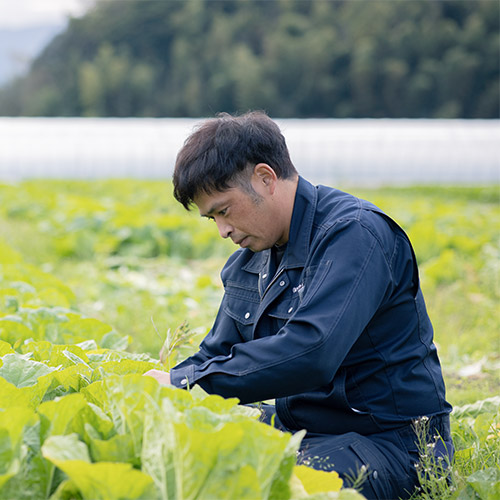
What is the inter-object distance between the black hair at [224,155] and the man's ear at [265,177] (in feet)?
0.07

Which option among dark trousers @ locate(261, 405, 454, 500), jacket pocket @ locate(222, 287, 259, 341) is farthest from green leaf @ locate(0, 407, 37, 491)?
jacket pocket @ locate(222, 287, 259, 341)

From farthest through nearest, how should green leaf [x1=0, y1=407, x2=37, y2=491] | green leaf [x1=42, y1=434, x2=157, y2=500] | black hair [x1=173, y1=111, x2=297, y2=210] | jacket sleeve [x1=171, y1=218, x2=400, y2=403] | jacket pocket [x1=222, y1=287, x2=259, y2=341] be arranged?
jacket pocket [x1=222, y1=287, x2=259, y2=341]
black hair [x1=173, y1=111, x2=297, y2=210]
jacket sleeve [x1=171, y1=218, x2=400, y2=403]
green leaf [x1=0, y1=407, x2=37, y2=491]
green leaf [x1=42, y1=434, x2=157, y2=500]

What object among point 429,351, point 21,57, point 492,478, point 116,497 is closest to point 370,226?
point 429,351

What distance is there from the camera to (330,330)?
1.85m

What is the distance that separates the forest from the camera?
1633 inches

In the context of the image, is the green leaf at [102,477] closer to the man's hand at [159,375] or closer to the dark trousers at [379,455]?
the man's hand at [159,375]

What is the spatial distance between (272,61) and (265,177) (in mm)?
43468

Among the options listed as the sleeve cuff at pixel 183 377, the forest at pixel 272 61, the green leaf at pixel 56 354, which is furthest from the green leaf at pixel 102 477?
the forest at pixel 272 61

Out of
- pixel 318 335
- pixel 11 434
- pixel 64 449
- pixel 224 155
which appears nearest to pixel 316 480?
pixel 318 335

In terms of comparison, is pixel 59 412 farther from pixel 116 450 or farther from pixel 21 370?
pixel 21 370

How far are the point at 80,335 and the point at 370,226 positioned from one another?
1528 mm

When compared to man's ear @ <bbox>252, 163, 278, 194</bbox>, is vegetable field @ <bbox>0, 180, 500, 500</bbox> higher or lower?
lower

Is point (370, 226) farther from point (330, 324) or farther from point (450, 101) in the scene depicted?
point (450, 101)

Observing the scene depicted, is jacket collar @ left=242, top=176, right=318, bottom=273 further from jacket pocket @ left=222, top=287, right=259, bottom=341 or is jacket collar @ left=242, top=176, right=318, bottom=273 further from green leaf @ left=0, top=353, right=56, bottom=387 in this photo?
green leaf @ left=0, top=353, right=56, bottom=387
